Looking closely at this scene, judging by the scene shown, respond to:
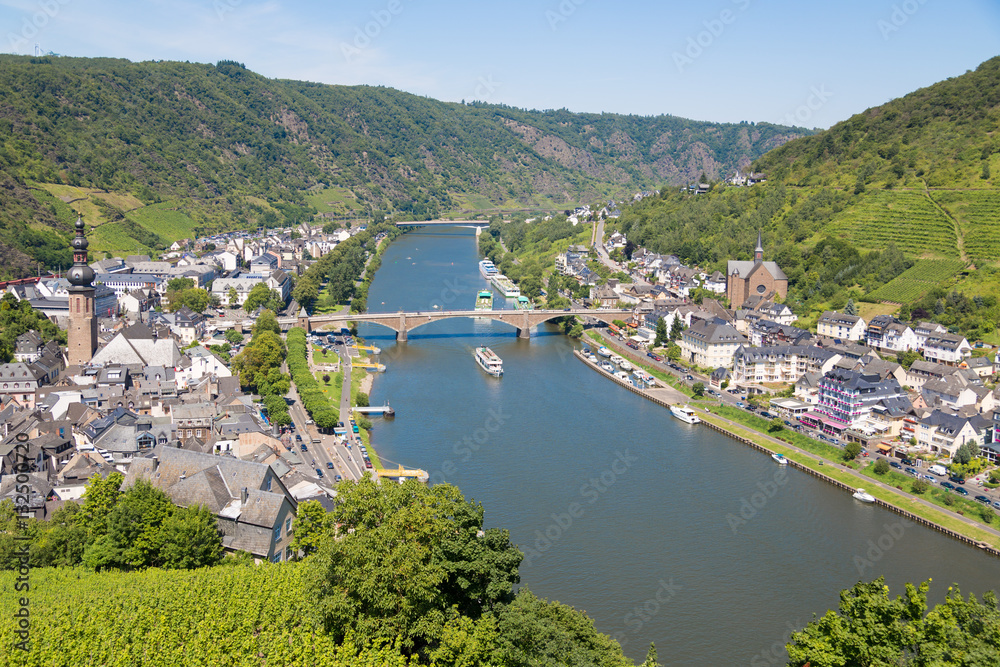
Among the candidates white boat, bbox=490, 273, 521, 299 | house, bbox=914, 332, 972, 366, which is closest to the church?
house, bbox=914, 332, 972, 366

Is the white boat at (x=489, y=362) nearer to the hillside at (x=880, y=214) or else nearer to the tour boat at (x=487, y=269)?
the hillside at (x=880, y=214)

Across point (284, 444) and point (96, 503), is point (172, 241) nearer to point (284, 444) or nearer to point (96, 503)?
point (284, 444)

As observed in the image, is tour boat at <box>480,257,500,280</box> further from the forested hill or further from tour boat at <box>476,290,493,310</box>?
the forested hill

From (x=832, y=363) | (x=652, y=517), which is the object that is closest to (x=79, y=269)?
(x=652, y=517)

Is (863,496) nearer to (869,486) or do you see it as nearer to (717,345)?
(869,486)

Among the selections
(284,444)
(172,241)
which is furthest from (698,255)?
(172,241)
